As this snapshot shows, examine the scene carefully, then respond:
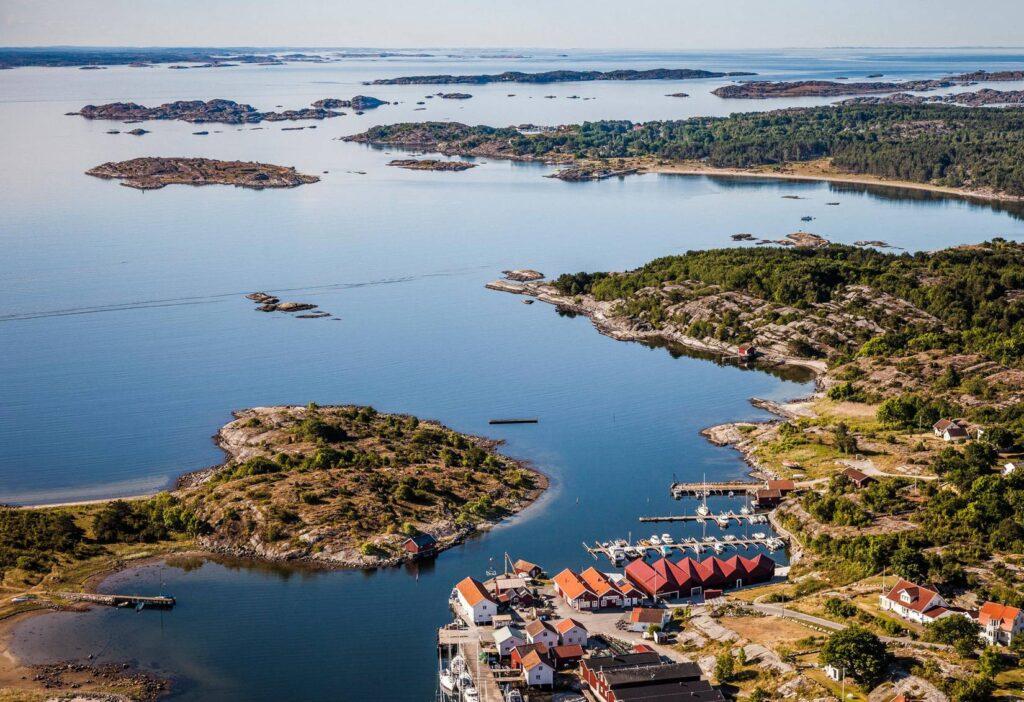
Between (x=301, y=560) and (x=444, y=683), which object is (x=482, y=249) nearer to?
(x=301, y=560)

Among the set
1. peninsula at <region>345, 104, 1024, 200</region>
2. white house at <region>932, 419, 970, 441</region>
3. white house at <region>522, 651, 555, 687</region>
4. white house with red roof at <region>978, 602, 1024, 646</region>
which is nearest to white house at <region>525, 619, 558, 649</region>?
white house at <region>522, 651, 555, 687</region>

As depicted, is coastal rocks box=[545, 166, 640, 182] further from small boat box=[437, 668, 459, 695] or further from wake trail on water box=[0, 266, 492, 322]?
small boat box=[437, 668, 459, 695]

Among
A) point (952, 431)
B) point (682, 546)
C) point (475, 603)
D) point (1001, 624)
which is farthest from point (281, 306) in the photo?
point (1001, 624)

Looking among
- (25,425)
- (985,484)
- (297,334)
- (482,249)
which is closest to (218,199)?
(482,249)

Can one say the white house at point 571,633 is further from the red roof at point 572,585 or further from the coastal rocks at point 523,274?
the coastal rocks at point 523,274

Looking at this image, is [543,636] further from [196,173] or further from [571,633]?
[196,173]

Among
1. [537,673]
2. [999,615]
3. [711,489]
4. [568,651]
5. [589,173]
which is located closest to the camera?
[537,673]
